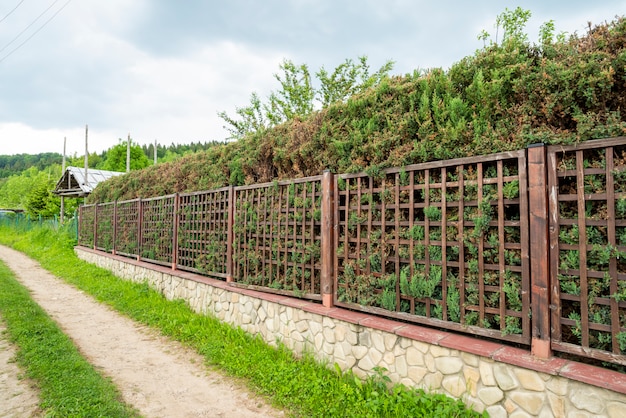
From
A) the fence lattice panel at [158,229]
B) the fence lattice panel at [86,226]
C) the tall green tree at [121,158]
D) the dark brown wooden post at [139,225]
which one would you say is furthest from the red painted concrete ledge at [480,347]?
the tall green tree at [121,158]

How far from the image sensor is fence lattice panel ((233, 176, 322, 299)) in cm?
404

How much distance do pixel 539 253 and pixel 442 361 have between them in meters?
1.09

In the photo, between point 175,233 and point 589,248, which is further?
point 175,233

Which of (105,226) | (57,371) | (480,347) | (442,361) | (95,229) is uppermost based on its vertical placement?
(105,226)

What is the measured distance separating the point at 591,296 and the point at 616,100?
51.1 inches

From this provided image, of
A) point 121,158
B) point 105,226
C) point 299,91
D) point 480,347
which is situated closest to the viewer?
point 480,347

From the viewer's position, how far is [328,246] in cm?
377

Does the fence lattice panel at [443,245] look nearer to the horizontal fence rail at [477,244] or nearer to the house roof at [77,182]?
the horizontal fence rail at [477,244]

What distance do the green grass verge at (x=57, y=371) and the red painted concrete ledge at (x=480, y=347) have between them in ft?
6.22

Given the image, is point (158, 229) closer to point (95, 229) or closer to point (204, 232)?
point (204, 232)

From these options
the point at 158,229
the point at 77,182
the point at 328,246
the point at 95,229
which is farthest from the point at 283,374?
the point at 77,182

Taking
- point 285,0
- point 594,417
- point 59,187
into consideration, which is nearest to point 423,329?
point 594,417

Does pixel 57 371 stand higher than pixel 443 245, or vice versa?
pixel 443 245

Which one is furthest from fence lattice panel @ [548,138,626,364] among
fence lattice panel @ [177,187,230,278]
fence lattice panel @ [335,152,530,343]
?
fence lattice panel @ [177,187,230,278]
